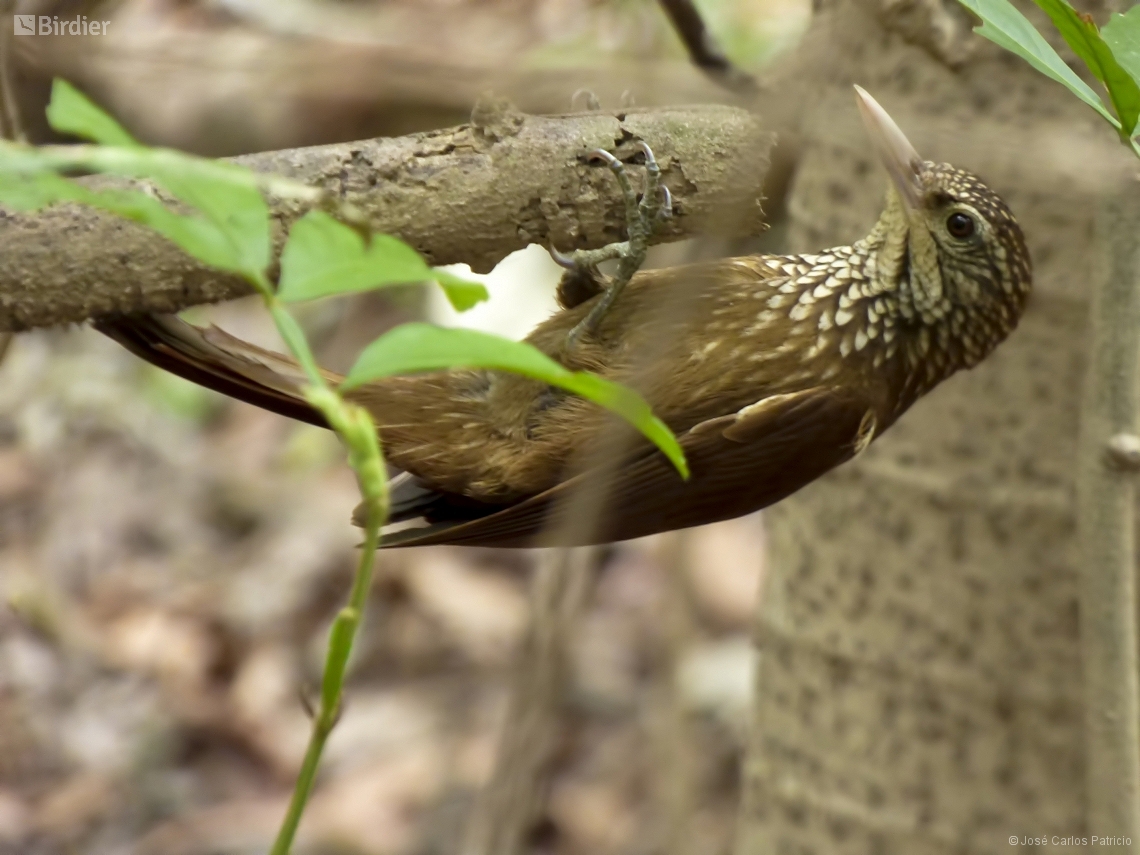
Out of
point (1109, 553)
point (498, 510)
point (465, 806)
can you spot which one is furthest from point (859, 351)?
point (465, 806)

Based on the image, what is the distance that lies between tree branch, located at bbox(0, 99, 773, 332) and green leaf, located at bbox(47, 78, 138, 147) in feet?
2.74

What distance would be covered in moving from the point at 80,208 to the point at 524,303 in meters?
3.42

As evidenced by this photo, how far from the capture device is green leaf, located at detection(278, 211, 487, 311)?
0.91 meters

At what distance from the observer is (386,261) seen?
3.01ft

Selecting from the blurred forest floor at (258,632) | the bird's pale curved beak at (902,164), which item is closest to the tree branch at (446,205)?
the bird's pale curved beak at (902,164)

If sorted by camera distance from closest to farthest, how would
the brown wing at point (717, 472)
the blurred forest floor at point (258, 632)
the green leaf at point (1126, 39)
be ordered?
the green leaf at point (1126, 39) → the brown wing at point (717, 472) → the blurred forest floor at point (258, 632)

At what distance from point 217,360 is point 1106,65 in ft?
4.16

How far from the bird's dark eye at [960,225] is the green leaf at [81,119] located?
1.76 meters

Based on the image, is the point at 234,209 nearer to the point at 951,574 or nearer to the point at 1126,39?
the point at 1126,39

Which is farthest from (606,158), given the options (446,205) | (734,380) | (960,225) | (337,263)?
(337,263)

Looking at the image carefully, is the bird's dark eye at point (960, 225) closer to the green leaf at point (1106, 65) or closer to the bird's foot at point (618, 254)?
the bird's foot at point (618, 254)

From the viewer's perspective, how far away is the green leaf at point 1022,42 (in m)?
1.35

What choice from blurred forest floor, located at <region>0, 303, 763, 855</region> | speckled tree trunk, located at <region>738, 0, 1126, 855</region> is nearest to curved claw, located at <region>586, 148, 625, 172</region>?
speckled tree trunk, located at <region>738, 0, 1126, 855</region>

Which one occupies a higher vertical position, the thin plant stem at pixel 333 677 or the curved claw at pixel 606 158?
the thin plant stem at pixel 333 677
